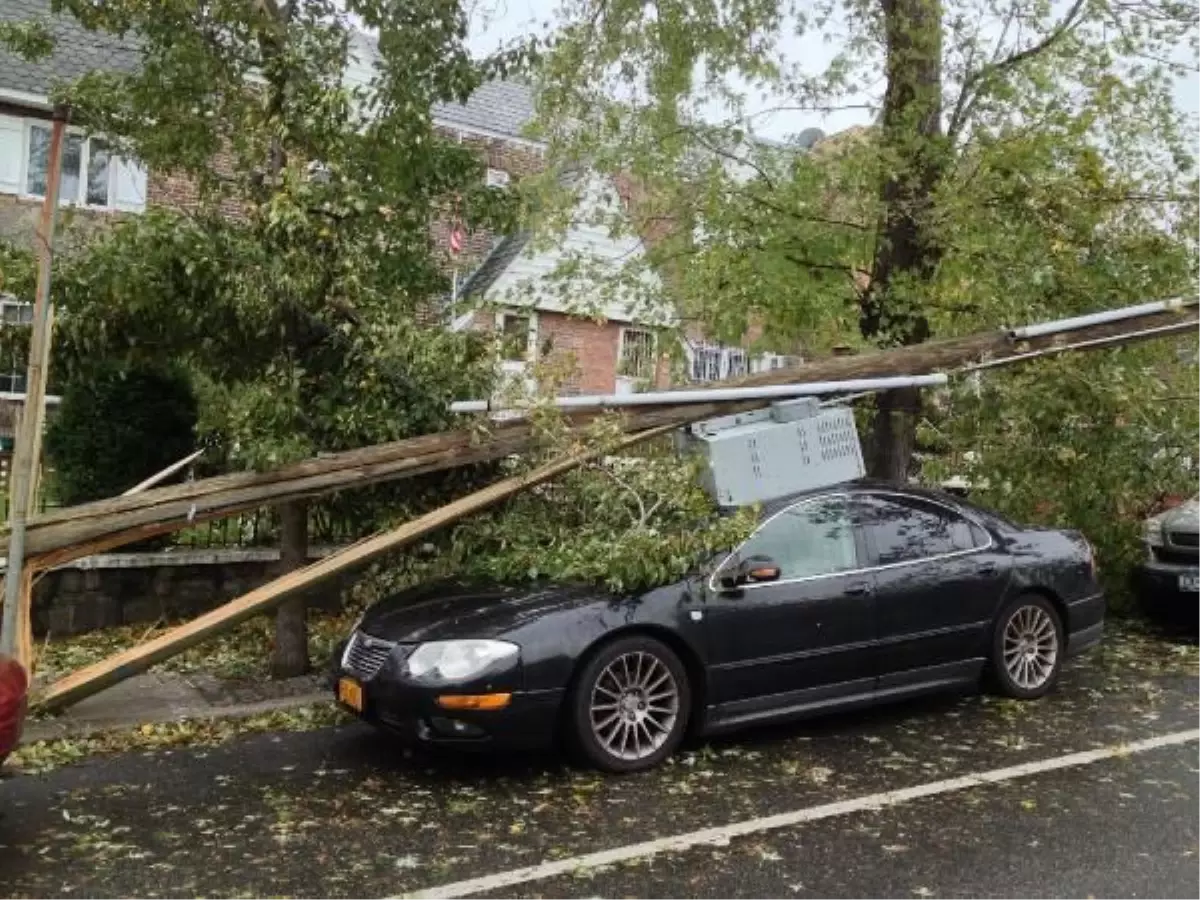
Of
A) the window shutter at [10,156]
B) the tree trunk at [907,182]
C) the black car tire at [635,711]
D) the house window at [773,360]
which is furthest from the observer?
the window shutter at [10,156]

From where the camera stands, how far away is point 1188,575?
8.80 metres

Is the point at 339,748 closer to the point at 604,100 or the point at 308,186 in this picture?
the point at 308,186

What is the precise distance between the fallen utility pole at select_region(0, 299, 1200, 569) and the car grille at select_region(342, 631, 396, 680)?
1063 millimetres

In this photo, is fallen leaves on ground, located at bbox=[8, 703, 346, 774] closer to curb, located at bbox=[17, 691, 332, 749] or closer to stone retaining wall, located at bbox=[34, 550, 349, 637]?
curb, located at bbox=[17, 691, 332, 749]

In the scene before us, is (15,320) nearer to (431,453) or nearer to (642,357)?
(431,453)

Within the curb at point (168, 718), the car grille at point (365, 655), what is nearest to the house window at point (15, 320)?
the curb at point (168, 718)

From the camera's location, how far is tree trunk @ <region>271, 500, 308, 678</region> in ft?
24.9

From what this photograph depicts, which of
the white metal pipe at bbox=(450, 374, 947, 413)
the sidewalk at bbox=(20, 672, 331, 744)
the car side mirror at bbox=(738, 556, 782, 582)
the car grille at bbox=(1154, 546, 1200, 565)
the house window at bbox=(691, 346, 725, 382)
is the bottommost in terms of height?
the sidewalk at bbox=(20, 672, 331, 744)

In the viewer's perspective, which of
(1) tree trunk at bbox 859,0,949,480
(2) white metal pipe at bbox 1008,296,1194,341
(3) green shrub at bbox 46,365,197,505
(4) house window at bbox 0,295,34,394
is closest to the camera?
(4) house window at bbox 0,295,34,394

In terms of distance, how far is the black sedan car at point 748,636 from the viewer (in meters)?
5.34

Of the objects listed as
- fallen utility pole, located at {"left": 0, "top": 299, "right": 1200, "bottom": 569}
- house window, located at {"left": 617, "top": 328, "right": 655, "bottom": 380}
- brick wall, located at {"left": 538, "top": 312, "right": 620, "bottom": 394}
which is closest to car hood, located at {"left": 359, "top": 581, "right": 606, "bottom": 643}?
fallen utility pole, located at {"left": 0, "top": 299, "right": 1200, "bottom": 569}

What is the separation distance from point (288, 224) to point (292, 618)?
2.74 m

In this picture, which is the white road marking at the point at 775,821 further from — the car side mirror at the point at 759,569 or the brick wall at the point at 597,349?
the brick wall at the point at 597,349

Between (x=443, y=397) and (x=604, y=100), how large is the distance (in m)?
4.61
